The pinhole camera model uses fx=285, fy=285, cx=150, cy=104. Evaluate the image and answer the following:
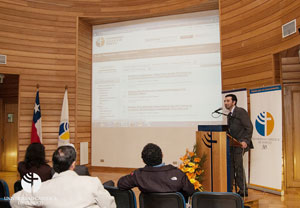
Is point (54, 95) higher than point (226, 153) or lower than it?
higher

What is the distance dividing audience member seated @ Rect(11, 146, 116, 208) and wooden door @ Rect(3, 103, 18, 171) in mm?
6494

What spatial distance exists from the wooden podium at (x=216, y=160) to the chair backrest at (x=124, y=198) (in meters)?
1.22

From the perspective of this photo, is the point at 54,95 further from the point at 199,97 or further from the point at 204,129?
the point at 204,129

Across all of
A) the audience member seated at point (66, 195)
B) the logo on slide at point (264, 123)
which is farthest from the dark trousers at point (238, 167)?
the audience member seated at point (66, 195)

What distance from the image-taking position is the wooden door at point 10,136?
7.43 metres

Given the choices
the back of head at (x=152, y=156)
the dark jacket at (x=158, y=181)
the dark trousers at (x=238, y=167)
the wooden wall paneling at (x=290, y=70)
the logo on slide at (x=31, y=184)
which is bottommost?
the dark trousers at (x=238, y=167)

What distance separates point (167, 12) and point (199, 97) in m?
2.11

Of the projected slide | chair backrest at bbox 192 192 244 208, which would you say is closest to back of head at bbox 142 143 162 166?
chair backrest at bbox 192 192 244 208

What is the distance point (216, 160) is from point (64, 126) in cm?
435

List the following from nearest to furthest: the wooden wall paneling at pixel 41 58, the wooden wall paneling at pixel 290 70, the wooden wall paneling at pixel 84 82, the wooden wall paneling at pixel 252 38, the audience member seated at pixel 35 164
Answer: the audience member seated at pixel 35 164
the wooden wall paneling at pixel 252 38
the wooden wall paneling at pixel 290 70
the wooden wall paneling at pixel 41 58
the wooden wall paneling at pixel 84 82

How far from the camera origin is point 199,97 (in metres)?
6.21

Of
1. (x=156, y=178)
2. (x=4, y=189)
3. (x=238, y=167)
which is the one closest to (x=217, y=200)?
(x=156, y=178)

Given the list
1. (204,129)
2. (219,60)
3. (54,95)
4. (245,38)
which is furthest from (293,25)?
(54,95)

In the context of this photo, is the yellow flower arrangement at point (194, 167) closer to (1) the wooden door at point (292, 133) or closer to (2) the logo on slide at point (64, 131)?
(1) the wooden door at point (292, 133)
